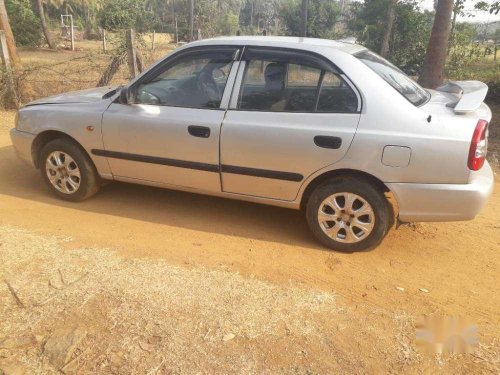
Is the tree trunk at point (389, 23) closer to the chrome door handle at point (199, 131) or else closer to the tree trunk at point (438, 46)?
the tree trunk at point (438, 46)

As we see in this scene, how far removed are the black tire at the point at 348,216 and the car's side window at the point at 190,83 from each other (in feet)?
3.99

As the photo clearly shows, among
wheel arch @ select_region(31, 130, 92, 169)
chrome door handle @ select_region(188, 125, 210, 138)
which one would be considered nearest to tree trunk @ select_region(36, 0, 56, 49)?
wheel arch @ select_region(31, 130, 92, 169)

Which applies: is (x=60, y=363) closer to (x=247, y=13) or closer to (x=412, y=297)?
(x=412, y=297)

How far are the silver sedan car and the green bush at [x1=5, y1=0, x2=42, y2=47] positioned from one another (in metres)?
24.1

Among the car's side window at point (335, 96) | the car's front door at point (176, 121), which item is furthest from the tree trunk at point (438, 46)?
the car's front door at point (176, 121)

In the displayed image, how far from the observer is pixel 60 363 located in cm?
245

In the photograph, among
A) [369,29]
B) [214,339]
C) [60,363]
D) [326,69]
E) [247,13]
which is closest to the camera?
[60,363]

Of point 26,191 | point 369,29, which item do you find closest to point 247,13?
point 369,29

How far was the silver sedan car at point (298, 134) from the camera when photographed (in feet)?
10.9

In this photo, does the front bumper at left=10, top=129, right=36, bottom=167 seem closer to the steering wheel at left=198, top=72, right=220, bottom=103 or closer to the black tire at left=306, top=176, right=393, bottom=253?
the steering wheel at left=198, top=72, right=220, bottom=103

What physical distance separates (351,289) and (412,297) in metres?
0.43

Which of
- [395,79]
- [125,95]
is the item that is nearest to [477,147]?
[395,79]

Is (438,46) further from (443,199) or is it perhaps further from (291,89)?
(443,199)

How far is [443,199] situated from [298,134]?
48.5 inches
